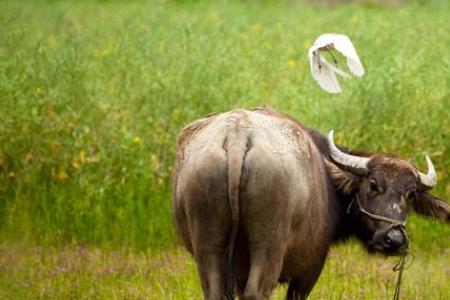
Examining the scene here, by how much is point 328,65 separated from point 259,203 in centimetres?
245

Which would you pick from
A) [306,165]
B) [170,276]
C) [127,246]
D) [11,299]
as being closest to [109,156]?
[127,246]

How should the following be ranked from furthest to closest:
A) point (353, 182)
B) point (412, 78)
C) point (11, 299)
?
point (412, 78) < point (11, 299) < point (353, 182)

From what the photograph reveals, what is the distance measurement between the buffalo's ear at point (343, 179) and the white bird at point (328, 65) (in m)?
0.72

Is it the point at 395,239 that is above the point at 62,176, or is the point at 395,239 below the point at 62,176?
above

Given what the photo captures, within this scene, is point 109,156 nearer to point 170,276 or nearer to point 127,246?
point 127,246

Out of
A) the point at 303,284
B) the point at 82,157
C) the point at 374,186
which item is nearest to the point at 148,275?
the point at 82,157

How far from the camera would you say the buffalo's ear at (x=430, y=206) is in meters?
8.26

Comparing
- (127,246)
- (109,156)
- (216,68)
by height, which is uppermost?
(216,68)

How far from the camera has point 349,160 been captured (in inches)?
325

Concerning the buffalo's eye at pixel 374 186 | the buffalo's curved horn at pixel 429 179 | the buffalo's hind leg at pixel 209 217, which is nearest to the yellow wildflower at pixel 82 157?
the buffalo's eye at pixel 374 186

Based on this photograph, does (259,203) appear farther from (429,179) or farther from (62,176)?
(62,176)

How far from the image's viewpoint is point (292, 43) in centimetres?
1755

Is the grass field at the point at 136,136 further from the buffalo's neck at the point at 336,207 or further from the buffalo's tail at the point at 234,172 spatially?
the buffalo's tail at the point at 234,172

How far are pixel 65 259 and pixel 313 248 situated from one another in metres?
3.46
